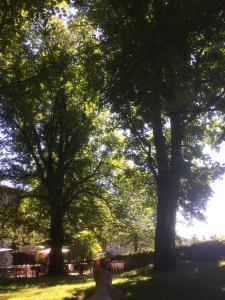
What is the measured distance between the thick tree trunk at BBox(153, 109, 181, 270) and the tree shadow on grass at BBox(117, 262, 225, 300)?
1355mm

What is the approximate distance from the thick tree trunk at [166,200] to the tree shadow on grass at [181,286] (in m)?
1.35

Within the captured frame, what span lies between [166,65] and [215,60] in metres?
3.41

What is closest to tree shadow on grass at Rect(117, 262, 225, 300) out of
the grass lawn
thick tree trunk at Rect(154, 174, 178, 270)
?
the grass lawn

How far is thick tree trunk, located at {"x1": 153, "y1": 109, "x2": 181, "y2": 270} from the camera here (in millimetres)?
18750

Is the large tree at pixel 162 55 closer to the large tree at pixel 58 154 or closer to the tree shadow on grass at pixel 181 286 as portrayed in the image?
the tree shadow on grass at pixel 181 286

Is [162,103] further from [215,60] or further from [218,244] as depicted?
[218,244]

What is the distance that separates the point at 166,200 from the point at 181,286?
19.4ft

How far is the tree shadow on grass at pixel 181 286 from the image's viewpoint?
12324mm

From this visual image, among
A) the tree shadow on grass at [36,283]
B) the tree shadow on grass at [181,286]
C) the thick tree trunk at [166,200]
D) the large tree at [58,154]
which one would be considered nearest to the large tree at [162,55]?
the thick tree trunk at [166,200]

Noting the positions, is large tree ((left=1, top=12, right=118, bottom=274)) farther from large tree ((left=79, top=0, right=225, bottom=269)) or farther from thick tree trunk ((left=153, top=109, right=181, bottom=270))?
large tree ((left=79, top=0, right=225, bottom=269))

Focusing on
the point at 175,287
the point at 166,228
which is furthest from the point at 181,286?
the point at 166,228

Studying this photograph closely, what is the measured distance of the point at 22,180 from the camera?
32906 mm

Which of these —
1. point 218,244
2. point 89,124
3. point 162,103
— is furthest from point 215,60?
point 89,124

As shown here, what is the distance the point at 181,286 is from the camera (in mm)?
13594
